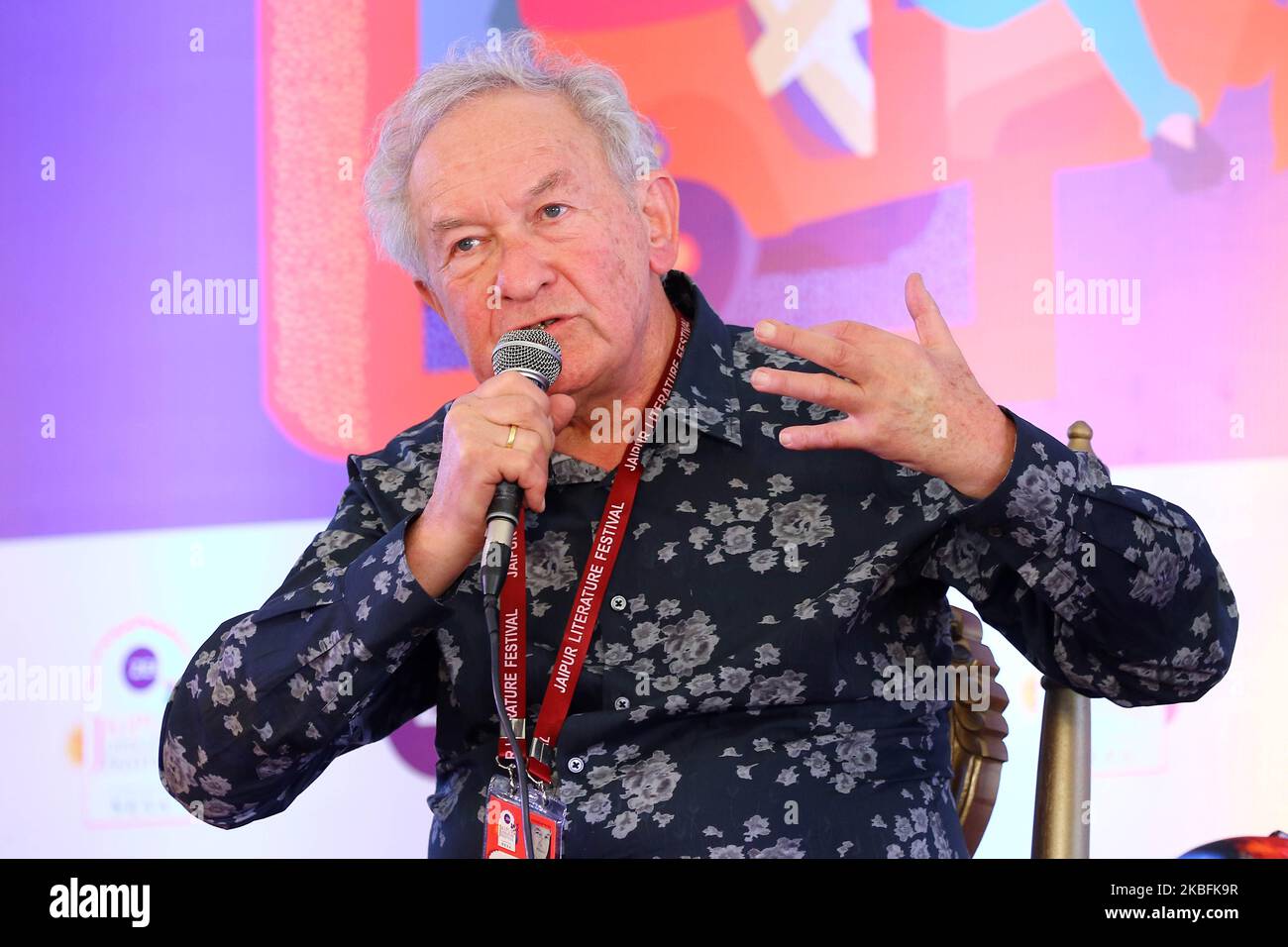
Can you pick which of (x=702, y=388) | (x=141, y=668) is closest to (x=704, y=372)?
(x=702, y=388)

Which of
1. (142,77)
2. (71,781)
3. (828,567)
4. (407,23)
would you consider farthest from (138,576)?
(828,567)

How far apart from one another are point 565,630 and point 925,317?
0.62 metres

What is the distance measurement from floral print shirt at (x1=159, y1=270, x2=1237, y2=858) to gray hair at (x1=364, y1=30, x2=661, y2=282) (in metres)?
0.32

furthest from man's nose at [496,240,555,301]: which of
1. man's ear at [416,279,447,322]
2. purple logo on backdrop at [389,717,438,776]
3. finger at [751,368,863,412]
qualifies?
purple logo on backdrop at [389,717,438,776]

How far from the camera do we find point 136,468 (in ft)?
9.70

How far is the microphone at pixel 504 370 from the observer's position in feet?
4.42

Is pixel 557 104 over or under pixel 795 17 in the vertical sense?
under

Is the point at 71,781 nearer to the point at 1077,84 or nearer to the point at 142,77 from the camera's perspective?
the point at 142,77

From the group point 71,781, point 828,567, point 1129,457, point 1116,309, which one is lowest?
point 71,781

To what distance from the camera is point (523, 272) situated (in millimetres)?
1797

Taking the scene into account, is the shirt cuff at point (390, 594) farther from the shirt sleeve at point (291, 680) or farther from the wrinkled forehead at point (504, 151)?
the wrinkled forehead at point (504, 151)

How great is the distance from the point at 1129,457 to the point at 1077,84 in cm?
79

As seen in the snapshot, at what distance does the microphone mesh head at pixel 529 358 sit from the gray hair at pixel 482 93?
0.39 metres
